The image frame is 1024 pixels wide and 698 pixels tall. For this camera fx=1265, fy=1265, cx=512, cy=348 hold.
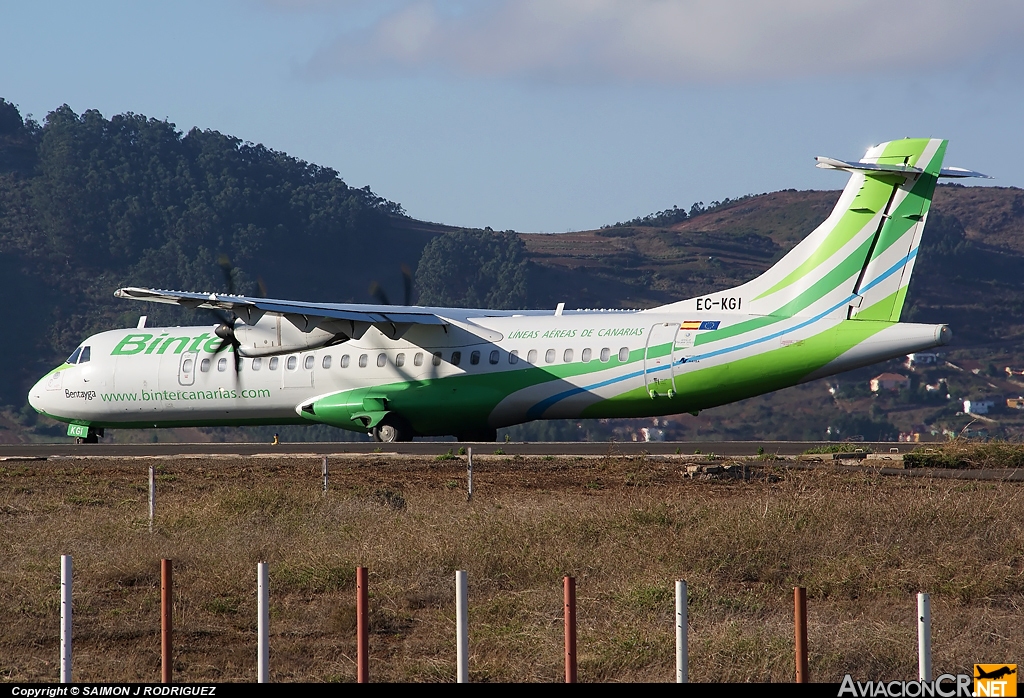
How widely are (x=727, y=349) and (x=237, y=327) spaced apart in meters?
14.0

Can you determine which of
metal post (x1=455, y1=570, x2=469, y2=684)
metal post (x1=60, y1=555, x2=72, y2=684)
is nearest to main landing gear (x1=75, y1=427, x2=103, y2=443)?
metal post (x1=60, y1=555, x2=72, y2=684)

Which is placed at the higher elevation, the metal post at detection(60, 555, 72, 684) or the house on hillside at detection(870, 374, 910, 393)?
the house on hillside at detection(870, 374, 910, 393)

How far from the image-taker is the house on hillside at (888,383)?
135250 mm

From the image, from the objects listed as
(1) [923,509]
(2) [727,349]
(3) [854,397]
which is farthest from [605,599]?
(3) [854,397]

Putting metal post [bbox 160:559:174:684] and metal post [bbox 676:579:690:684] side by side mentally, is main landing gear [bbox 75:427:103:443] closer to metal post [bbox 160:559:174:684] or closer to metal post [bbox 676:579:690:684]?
metal post [bbox 160:559:174:684]

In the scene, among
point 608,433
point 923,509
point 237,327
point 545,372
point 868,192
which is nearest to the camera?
point 923,509

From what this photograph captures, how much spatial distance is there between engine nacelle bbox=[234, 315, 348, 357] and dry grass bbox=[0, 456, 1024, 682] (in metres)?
11.4

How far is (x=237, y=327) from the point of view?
36.1 meters

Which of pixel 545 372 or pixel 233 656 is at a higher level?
pixel 545 372

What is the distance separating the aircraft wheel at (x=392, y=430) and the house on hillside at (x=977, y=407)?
100805 mm

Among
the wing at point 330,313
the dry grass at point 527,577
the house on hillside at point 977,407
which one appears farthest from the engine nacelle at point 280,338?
the house on hillside at point 977,407

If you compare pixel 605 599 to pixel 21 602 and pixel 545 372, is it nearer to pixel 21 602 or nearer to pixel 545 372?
pixel 21 602

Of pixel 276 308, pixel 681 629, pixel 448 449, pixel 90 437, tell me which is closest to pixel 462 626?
pixel 681 629

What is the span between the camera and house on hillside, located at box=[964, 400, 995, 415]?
127 meters
